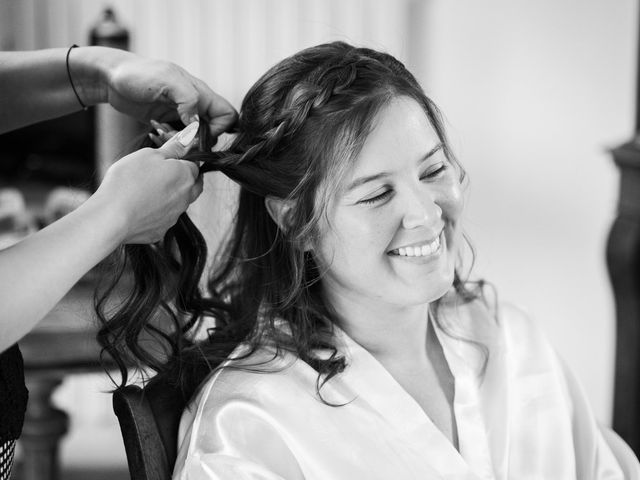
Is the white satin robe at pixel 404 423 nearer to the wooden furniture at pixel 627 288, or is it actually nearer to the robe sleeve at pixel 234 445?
the robe sleeve at pixel 234 445

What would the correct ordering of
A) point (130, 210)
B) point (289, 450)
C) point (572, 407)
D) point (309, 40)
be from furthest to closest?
point (309, 40)
point (572, 407)
point (289, 450)
point (130, 210)

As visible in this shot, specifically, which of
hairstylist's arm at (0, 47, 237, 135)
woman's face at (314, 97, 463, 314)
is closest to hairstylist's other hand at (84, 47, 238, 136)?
hairstylist's arm at (0, 47, 237, 135)

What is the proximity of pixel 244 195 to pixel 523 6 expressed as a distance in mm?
2288

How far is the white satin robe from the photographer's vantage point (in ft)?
3.65

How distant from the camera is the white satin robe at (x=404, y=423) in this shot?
111cm

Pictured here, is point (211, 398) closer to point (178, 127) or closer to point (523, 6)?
point (178, 127)

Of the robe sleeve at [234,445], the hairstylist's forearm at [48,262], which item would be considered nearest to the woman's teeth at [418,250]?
the robe sleeve at [234,445]

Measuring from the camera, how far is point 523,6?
3293 mm

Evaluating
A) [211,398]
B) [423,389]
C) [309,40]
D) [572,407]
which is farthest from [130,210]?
[309,40]

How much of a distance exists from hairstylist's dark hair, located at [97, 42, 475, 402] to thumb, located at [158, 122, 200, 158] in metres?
0.02

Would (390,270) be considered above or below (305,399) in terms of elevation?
above

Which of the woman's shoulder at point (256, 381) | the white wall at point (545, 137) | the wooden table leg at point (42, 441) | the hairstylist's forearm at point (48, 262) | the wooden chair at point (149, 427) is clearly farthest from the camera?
the white wall at point (545, 137)

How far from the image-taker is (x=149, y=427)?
107cm

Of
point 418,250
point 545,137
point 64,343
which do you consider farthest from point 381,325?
point 545,137
